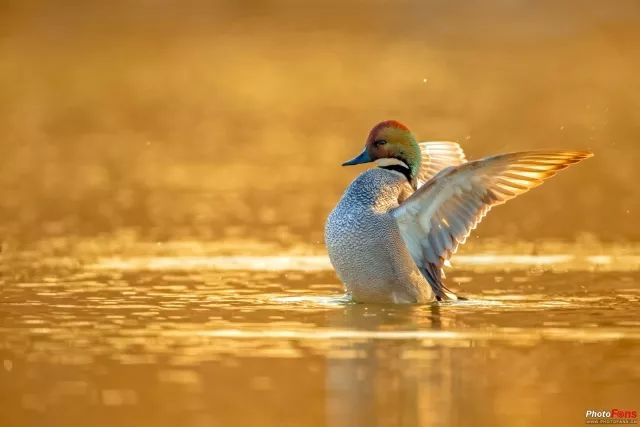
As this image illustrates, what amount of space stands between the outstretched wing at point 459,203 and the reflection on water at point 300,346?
1.03 ft

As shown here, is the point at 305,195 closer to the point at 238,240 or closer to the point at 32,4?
the point at 238,240

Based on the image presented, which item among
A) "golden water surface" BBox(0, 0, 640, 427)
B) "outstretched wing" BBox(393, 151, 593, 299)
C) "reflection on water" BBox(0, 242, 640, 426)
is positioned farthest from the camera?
"outstretched wing" BBox(393, 151, 593, 299)

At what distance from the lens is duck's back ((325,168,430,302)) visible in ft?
29.2

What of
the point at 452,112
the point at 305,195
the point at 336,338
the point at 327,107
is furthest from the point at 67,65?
the point at 336,338

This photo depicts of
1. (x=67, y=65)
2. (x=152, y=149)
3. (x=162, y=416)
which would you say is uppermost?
(x=67, y=65)

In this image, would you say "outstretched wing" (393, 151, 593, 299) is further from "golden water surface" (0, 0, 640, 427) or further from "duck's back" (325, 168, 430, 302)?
"golden water surface" (0, 0, 640, 427)

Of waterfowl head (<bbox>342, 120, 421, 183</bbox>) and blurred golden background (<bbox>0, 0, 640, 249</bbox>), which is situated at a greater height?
blurred golden background (<bbox>0, 0, 640, 249</bbox>)

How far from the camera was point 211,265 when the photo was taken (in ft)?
33.8

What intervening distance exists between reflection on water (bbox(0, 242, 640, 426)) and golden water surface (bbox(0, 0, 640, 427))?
0.02 metres

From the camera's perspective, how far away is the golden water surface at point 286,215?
21.7ft

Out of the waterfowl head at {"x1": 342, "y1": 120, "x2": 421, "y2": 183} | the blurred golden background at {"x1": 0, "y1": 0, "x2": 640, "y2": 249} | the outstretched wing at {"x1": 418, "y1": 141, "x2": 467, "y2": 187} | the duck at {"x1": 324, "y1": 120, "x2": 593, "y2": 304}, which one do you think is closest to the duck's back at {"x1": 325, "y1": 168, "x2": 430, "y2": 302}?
the duck at {"x1": 324, "y1": 120, "x2": 593, "y2": 304}

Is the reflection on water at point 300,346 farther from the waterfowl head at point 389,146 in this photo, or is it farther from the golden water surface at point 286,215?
the waterfowl head at point 389,146

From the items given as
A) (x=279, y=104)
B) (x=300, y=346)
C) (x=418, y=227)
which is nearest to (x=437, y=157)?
(x=418, y=227)

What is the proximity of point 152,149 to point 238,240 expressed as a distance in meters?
6.46
